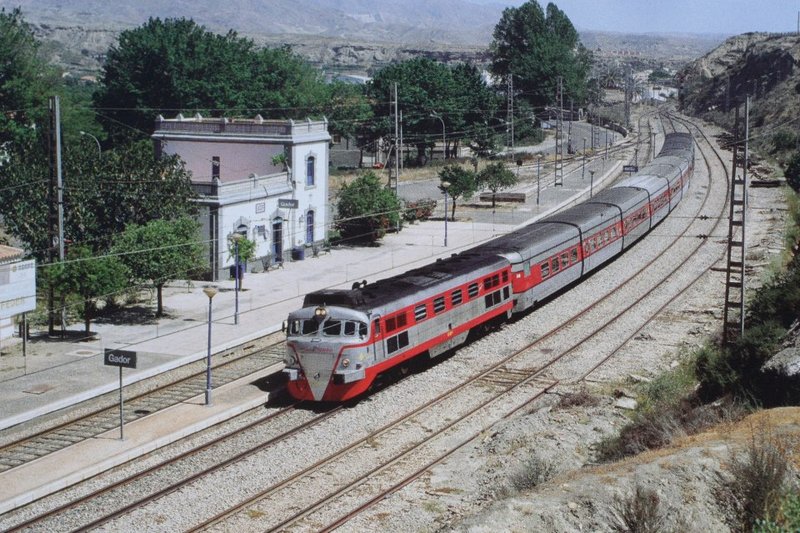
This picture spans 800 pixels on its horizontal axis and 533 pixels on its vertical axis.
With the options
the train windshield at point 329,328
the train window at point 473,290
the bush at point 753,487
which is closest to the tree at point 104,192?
the train window at point 473,290

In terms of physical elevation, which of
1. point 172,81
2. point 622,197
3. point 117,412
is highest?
point 172,81

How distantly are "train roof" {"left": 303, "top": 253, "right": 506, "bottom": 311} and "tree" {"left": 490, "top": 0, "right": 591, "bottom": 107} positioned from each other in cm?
9060

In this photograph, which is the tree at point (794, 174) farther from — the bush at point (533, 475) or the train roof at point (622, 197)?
the bush at point (533, 475)

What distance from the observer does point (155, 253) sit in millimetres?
36656

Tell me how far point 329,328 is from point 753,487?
13430 millimetres

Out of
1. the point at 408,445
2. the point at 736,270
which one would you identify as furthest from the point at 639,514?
the point at 736,270

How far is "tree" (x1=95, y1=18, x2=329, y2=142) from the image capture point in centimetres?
8569

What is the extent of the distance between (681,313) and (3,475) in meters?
24.1

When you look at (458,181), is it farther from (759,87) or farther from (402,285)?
(759,87)

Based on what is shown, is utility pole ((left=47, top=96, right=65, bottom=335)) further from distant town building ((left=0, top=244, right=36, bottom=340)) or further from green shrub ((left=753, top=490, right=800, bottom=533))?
green shrub ((left=753, top=490, right=800, bottom=533))

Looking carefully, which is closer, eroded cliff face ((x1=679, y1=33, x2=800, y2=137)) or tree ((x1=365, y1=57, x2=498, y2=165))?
tree ((x1=365, y1=57, x2=498, y2=165))

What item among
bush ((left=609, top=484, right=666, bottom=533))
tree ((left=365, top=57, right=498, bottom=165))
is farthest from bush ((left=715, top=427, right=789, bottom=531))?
tree ((left=365, top=57, right=498, bottom=165))

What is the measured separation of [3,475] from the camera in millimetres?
22078

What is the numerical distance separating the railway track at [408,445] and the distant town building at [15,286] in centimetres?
1382
